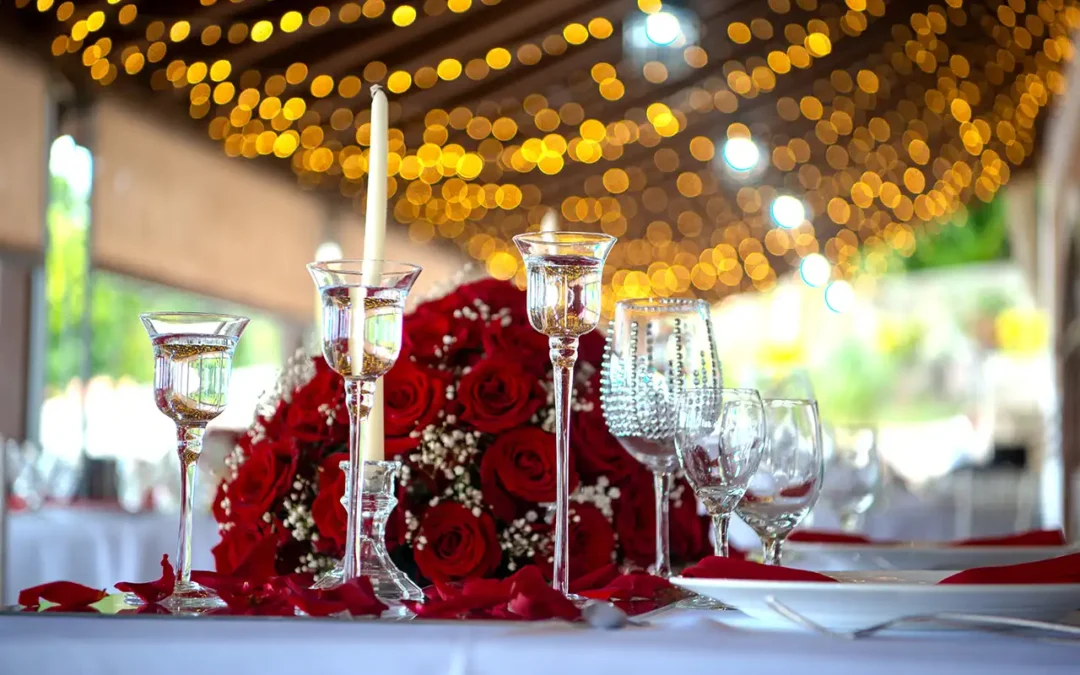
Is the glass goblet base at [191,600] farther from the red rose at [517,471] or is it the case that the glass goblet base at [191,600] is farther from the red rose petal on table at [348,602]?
the red rose at [517,471]

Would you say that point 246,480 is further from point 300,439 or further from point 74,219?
point 74,219

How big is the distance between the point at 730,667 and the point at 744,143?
25.2 ft

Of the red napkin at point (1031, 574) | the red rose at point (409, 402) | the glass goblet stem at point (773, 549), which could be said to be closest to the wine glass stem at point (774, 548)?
the glass goblet stem at point (773, 549)

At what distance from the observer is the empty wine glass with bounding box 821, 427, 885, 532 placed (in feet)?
6.08

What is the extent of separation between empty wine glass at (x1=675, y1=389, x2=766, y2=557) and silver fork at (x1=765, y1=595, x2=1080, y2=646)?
20 centimetres

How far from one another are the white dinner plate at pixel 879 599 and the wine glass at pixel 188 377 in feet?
1.36

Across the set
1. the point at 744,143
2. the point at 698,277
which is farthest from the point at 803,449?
the point at 698,277

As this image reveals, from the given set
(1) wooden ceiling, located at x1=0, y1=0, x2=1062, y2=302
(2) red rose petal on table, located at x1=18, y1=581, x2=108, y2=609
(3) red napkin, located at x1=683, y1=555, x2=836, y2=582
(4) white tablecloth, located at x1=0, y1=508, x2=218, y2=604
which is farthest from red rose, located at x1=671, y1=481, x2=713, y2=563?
(1) wooden ceiling, located at x1=0, y1=0, x2=1062, y2=302

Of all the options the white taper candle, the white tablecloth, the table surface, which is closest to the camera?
the table surface

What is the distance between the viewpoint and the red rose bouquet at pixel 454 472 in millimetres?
1124

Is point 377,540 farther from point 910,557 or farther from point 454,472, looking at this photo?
point 910,557

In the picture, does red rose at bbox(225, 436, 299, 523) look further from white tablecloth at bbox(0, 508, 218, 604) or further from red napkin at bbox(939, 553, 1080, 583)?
white tablecloth at bbox(0, 508, 218, 604)

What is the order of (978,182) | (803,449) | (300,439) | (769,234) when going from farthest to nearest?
(769,234) → (978,182) → (300,439) → (803,449)

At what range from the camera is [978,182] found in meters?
8.70
